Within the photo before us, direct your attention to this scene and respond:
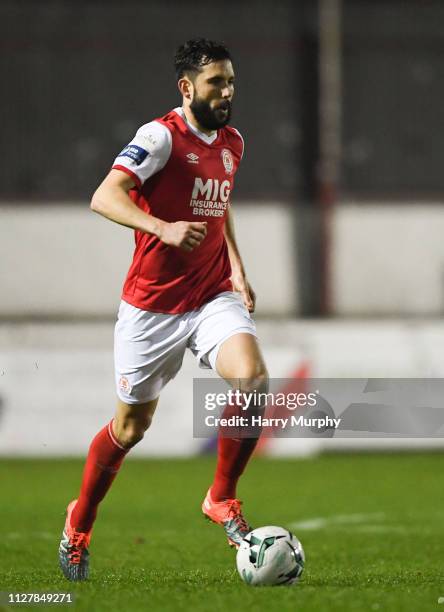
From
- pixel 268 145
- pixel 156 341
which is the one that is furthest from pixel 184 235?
pixel 268 145

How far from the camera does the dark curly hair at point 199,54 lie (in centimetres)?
512

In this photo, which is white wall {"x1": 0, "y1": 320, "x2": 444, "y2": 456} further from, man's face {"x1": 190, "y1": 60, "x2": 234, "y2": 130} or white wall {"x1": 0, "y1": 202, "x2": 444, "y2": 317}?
man's face {"x1": 190, "y1": 60, "x2": 234, "y2": 130}

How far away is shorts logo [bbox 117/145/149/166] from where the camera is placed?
4961mm

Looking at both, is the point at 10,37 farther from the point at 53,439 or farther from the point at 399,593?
the point at 399,593

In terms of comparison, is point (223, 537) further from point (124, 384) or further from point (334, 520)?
point (124, 384)

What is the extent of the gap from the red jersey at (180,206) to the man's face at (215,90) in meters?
0.12

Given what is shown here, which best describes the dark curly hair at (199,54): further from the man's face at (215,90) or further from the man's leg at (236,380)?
the man's leg at (236,380)

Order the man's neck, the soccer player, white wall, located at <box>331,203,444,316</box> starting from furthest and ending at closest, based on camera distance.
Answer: white wall, located at <box>331,203,444,316</box>, the man's neck, the soccer player

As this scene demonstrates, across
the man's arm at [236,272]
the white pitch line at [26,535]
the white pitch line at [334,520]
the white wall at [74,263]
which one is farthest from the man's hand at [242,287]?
the white wall at [74,263]

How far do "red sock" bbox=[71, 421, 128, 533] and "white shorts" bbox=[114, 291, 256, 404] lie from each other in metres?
0.23

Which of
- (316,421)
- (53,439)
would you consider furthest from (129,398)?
(53,439)

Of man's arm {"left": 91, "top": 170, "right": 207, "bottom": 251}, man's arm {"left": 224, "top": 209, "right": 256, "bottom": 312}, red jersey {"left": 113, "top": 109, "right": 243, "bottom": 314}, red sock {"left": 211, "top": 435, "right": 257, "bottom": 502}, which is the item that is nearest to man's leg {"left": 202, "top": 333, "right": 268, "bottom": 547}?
red sock {"left": 211, "top": 435, "right": 257, "bottom": 502}

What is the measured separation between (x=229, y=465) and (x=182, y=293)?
719mm

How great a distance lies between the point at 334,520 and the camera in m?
8.61
